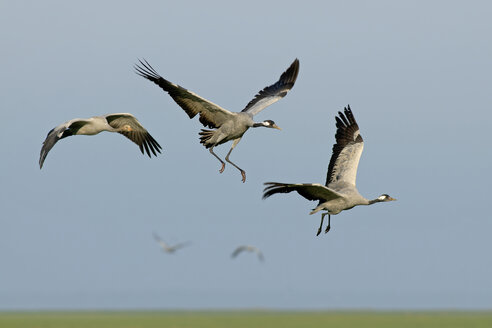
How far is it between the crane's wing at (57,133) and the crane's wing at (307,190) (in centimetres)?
520

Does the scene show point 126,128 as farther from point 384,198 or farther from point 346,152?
point 384,198

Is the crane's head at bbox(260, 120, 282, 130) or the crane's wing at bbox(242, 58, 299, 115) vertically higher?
→ the crane's wing at bbox(242, 58, 299, 115)

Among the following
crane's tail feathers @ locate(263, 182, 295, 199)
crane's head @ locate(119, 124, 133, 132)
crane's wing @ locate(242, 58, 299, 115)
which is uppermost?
crane's wing @ locate(242, 58, 299, 115)

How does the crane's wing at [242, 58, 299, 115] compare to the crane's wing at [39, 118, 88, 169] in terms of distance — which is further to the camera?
the crane's wing at [242, 58, 299, 115]

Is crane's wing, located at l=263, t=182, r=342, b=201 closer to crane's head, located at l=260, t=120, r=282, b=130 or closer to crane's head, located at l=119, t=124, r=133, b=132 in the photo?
crane's head, located at l=260, t=120, r=282, b=130

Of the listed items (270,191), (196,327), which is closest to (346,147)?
(270,191)

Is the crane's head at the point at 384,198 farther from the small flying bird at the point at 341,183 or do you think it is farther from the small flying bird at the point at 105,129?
the small flying bird at the point at 105,129

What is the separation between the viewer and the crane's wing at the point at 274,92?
24892 mm

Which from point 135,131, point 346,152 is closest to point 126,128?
point 135,131

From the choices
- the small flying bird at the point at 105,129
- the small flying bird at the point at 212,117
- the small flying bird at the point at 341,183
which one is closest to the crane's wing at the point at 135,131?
the small flying bird at the point at 105,129

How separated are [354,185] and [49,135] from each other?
7648 millimetres

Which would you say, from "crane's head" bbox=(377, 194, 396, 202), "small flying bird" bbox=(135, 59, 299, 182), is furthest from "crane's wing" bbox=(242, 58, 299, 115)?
"crane's head" bbox=(377, 194, 396, 202)

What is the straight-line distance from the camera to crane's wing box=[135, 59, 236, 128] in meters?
21.4

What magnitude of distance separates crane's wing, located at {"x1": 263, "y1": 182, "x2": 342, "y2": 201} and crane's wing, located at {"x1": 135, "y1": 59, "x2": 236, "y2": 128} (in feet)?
11.6
